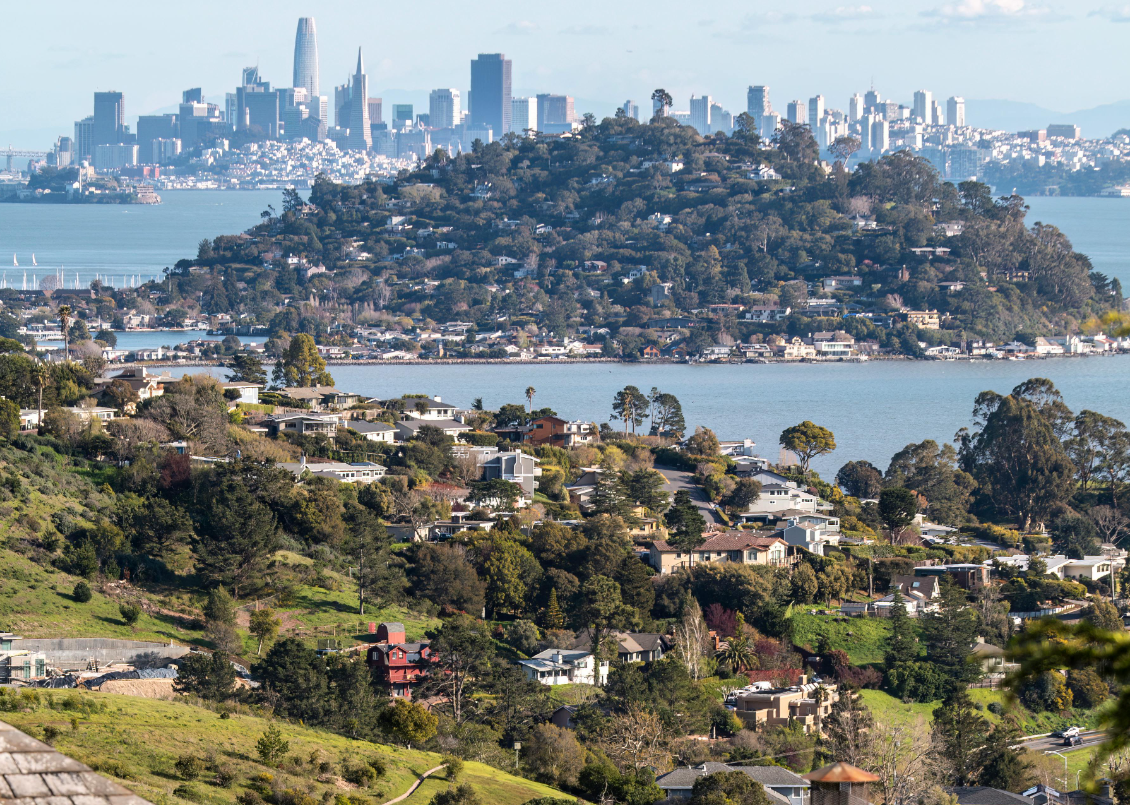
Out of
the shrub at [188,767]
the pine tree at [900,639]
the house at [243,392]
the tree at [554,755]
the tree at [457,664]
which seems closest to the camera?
the shrub at [188,767]

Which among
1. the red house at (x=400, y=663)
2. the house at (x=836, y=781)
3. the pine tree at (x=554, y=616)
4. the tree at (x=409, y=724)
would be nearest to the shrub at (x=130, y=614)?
the red house at (x=400, y=663)

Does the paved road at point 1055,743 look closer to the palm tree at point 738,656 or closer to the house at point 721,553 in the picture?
the palm tree at point 738,656

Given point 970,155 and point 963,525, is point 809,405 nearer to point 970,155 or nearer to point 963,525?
point 963,525

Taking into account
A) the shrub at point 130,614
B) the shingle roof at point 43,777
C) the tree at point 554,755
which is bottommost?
the tree at point 554,755

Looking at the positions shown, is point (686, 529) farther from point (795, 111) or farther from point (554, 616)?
point (795, 111)

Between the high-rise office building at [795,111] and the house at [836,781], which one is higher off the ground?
the high-rise office building at [795,111]

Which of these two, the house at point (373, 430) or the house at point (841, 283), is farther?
the house at point (841, 283)

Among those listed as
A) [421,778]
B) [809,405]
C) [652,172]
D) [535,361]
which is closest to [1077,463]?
[809,405]
